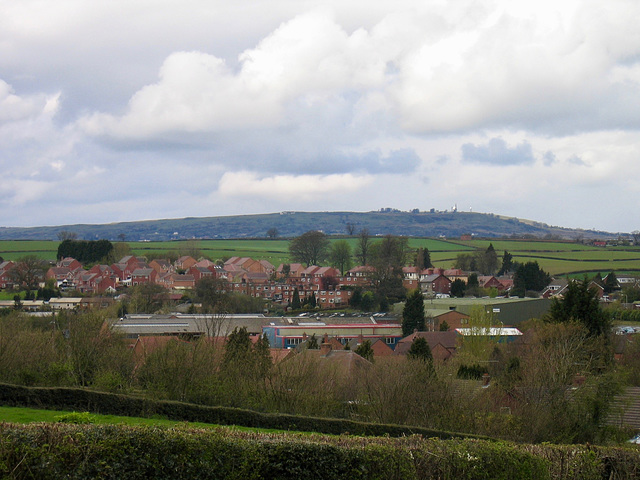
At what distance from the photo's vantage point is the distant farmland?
97.8 m

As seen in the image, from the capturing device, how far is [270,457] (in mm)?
10367

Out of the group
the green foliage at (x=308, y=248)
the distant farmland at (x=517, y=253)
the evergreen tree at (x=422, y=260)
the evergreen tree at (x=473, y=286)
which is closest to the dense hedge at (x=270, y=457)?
the evergreen tree at (x=473, y=286)

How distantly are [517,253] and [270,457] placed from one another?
116 m

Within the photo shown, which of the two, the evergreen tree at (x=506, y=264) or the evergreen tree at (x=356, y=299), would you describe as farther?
the evergreen tree at (x=506, y=264)

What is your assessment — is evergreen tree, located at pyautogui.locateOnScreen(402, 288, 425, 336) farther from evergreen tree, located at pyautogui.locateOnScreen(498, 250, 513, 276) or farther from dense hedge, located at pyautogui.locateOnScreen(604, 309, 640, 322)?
evergreen tree, located at pyautogui.locateOnScreen(498, 250, 513, 276)

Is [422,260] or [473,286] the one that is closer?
[473,286]

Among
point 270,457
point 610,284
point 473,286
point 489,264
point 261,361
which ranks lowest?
point 473,286

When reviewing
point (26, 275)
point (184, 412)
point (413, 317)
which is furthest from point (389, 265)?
point (184, 412)

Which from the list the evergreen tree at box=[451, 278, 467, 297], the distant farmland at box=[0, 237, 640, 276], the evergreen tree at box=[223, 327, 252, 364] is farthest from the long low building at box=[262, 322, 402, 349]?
the distant farmland at box=[0, 237, 640, 276]

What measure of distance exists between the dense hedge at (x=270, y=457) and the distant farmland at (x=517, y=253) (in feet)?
275

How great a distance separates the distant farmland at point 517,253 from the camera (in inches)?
3851

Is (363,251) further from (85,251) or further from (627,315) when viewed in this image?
(627,315)

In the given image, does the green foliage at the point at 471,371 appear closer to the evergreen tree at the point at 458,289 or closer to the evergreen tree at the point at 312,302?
the evergreen tree at the point at 312,302

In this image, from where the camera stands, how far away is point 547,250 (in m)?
120
